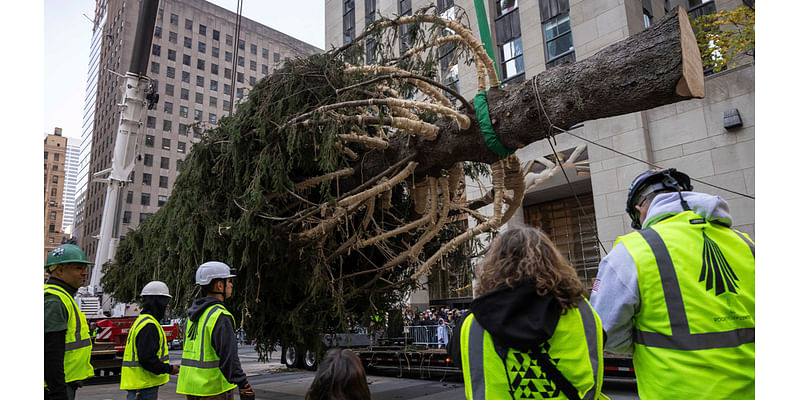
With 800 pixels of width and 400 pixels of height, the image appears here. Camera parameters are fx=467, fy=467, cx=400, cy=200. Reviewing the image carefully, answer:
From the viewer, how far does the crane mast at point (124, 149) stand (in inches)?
465

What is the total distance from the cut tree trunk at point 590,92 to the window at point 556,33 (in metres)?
14.5

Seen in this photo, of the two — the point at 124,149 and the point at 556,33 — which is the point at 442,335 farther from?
the point at 556,33

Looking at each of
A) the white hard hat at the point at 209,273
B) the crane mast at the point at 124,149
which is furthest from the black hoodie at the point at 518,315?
the crane mast at the point at 124,149

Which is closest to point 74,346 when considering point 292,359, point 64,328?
point 64,328

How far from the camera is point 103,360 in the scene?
11812mm

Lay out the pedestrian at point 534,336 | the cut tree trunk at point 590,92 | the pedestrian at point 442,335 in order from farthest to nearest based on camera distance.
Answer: the pedestrian at point 442,335 → the cut tree trunk at point 590,92 → the pedestrian at point 534,336

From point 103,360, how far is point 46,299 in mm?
10695

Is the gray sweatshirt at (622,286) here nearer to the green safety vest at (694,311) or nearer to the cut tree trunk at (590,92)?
the green safety vest at (694,311)

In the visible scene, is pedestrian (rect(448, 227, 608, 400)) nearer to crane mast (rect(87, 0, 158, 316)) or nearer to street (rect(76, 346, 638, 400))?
street (rect(76, 346, 638, 400))

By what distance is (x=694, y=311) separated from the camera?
5.83ft

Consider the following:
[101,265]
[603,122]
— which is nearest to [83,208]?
[101,265]

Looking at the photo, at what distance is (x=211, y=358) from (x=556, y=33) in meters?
18.3

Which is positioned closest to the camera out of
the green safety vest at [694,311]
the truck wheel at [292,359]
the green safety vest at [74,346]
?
the green safety vest at [694,311]

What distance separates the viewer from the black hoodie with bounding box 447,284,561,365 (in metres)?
1.81
